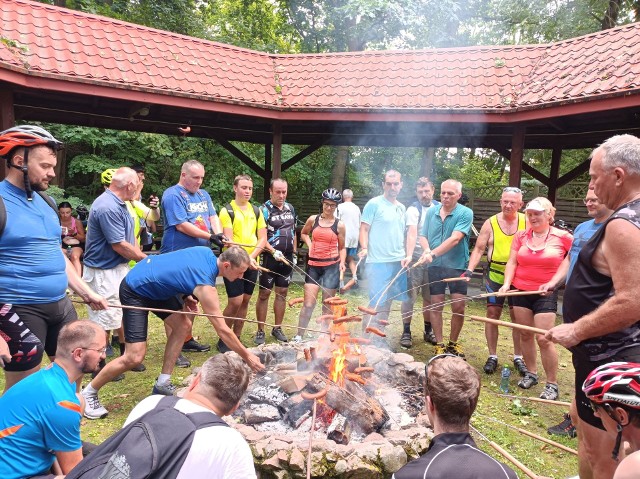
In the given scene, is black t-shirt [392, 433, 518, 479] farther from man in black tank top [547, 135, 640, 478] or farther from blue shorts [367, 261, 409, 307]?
blue shorts [367, 261, 409, 307]

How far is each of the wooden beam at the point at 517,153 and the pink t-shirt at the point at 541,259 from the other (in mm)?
3868

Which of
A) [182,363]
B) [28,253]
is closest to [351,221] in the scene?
[182,363]

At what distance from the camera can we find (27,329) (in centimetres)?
312

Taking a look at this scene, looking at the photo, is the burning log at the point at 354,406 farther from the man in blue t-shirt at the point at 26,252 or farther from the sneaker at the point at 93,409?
the man in blue t-shirt at the point at 26,252

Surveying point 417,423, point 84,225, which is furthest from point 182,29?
point 417,423

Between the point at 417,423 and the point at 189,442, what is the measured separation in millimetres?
2804

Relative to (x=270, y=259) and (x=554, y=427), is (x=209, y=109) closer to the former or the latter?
(x=270, y=259)

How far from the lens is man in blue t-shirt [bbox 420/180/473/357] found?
6.02m

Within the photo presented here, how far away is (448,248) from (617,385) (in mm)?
4358

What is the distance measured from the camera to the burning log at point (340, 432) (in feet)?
12.1

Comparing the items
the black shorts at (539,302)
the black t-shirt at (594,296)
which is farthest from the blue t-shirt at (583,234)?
the black t-shirt at (594,296)

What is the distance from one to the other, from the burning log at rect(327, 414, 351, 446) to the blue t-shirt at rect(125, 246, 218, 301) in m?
1.62

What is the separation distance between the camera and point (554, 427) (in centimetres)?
432

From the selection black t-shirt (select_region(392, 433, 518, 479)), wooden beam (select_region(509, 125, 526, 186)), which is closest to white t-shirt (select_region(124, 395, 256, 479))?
black t-shirt (select_region(392, 433, 518, 479))
